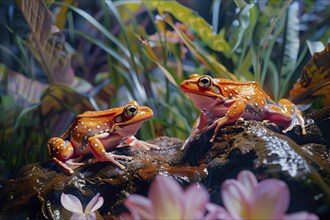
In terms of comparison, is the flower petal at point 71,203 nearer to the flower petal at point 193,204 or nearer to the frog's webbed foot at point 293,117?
the flower petal at point 193,204

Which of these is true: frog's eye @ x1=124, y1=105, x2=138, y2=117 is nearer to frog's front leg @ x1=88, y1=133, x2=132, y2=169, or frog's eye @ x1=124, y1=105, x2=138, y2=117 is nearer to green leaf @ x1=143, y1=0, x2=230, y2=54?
frog's front leg @ x1=88, y1=133, x2=132, y2=169

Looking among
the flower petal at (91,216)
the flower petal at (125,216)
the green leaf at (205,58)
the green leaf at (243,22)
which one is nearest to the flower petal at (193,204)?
the flower petal at (125,216)

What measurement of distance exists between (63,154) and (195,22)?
2.09ft

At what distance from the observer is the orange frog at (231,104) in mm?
995

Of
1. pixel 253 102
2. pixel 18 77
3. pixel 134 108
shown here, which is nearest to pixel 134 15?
pixel 18 77

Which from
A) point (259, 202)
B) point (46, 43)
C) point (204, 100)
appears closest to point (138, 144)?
point (204, 100)

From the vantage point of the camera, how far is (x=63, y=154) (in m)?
1.10

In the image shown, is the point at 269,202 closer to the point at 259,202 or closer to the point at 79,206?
the point at 259,202

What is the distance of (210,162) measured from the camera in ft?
3.06

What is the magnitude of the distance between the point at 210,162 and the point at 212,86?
206 mm

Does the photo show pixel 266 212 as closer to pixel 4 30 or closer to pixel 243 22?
pixel 243 22

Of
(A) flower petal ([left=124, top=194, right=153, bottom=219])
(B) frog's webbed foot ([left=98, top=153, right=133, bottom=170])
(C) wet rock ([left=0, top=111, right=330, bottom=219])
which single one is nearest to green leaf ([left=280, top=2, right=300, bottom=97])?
(C) wet rock ([left=0, top=111, right=330, bottom=219])

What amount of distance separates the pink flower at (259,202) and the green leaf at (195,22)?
Result: 2.56 feet

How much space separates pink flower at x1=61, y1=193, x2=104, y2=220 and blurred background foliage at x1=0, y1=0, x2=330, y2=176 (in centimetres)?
33
